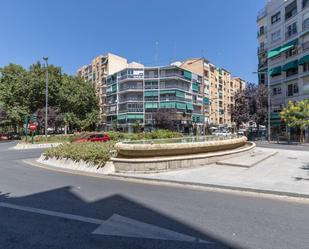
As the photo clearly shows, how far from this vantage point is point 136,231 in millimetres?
4727

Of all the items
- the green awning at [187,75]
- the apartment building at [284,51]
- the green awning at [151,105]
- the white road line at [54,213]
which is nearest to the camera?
the white road line at [54,213]

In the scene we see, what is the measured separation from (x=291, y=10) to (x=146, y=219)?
149 ft

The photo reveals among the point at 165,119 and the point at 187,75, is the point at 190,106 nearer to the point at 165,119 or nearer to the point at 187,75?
the point at 187,75

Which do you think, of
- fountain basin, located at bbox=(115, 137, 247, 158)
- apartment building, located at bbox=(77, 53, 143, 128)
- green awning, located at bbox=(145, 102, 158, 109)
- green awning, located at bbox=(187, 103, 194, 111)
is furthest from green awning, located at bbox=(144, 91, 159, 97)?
fountain basin, located at bbox=(115, 137, 247, 158)

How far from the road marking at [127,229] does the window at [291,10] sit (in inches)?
1742

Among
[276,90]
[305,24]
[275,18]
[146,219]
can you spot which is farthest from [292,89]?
[146,219]

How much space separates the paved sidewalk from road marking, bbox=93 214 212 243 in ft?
13.2

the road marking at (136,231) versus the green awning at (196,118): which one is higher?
the green awning at (196,118)

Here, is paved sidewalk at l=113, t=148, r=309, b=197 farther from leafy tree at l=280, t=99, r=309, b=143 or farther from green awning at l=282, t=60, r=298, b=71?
green awning at l=282, t=60, r=298, b=71

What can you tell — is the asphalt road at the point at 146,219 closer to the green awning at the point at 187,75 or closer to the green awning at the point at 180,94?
the green awning at the point at 180,94

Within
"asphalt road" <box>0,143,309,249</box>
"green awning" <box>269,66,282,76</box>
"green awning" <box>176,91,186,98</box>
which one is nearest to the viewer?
"asphalt road" <box>0,143,309,249</box>

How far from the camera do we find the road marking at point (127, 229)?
449 cm

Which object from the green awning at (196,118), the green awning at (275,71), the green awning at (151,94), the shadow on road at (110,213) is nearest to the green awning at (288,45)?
the green awning at (275,71)

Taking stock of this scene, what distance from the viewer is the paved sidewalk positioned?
7.88 metres
